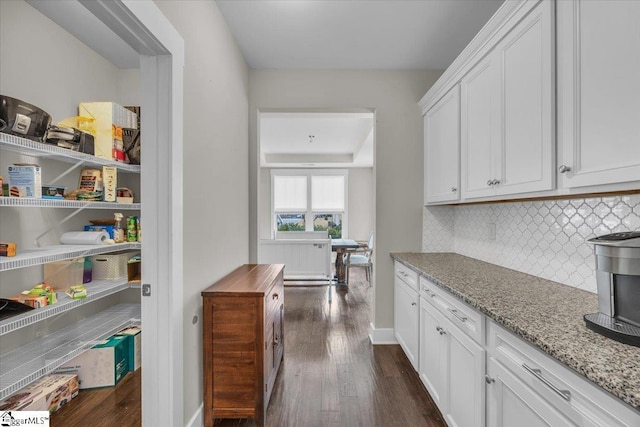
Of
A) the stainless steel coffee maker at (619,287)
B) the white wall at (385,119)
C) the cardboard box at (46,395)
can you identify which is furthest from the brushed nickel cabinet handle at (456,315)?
the cardboard box at (46,395)

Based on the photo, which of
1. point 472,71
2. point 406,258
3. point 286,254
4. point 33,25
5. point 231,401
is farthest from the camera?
point 286,254

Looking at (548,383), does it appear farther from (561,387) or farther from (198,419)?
(198,419)

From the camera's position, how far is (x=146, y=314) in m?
1.39

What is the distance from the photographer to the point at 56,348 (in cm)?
174

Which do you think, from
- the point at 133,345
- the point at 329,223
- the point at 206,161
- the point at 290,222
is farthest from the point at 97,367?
the point at 329,223

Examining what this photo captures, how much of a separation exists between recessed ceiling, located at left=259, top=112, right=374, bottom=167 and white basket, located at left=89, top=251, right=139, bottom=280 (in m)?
1.94

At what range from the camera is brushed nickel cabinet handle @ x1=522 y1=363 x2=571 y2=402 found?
86 centimetres

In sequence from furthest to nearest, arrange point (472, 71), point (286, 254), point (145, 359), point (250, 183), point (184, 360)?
point (286, 254)
point (250, 183)
point (472, 71)
point (184, 360)
point (145, 359)

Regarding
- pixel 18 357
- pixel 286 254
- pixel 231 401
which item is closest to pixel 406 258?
pixel 231 401

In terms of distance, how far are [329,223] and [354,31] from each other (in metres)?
5.60

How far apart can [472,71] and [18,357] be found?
131 inches

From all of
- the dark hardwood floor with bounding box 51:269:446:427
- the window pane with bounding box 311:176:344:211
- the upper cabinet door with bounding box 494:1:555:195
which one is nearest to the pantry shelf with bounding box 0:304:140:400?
the dark hardwood floor with bounding box 51:269:446:427

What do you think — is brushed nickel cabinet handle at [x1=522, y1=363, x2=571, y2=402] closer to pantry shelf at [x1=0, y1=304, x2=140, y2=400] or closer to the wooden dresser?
the wooden dresser

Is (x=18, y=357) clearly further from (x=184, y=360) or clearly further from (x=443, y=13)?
(x=443, y=13)
